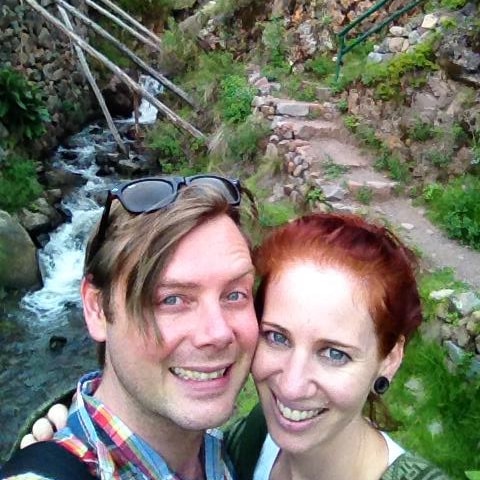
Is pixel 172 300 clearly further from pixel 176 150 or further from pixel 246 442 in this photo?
pixel 176 150

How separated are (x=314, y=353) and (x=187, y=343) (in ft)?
1.13

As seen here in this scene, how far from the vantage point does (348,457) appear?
1.88 m

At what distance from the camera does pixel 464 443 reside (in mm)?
4922

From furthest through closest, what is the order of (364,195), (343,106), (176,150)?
(176,150) → (343,106) → (364,195)

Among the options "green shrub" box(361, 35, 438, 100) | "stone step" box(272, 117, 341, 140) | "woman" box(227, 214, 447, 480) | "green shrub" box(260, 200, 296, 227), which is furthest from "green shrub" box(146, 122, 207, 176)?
"woman" box(227, 214, 447, 480)

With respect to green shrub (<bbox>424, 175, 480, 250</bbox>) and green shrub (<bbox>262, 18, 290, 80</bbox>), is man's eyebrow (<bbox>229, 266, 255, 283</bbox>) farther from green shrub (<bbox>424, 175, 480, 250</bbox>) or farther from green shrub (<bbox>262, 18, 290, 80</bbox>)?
green shrub (<bbox>262, 18, 290, 80</bbox>)

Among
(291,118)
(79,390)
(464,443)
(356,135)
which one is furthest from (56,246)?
(79,390)

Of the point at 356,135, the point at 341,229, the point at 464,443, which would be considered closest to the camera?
the point at 341,229

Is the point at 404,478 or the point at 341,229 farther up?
the point at 341,229

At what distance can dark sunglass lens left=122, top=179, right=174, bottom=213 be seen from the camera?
1.67 metres

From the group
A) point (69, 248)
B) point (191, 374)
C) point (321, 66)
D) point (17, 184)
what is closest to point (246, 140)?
point (321, 66)

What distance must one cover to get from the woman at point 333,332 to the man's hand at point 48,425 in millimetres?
512

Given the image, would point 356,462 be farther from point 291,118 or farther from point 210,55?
point 210,55

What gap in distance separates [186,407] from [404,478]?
57 cm
